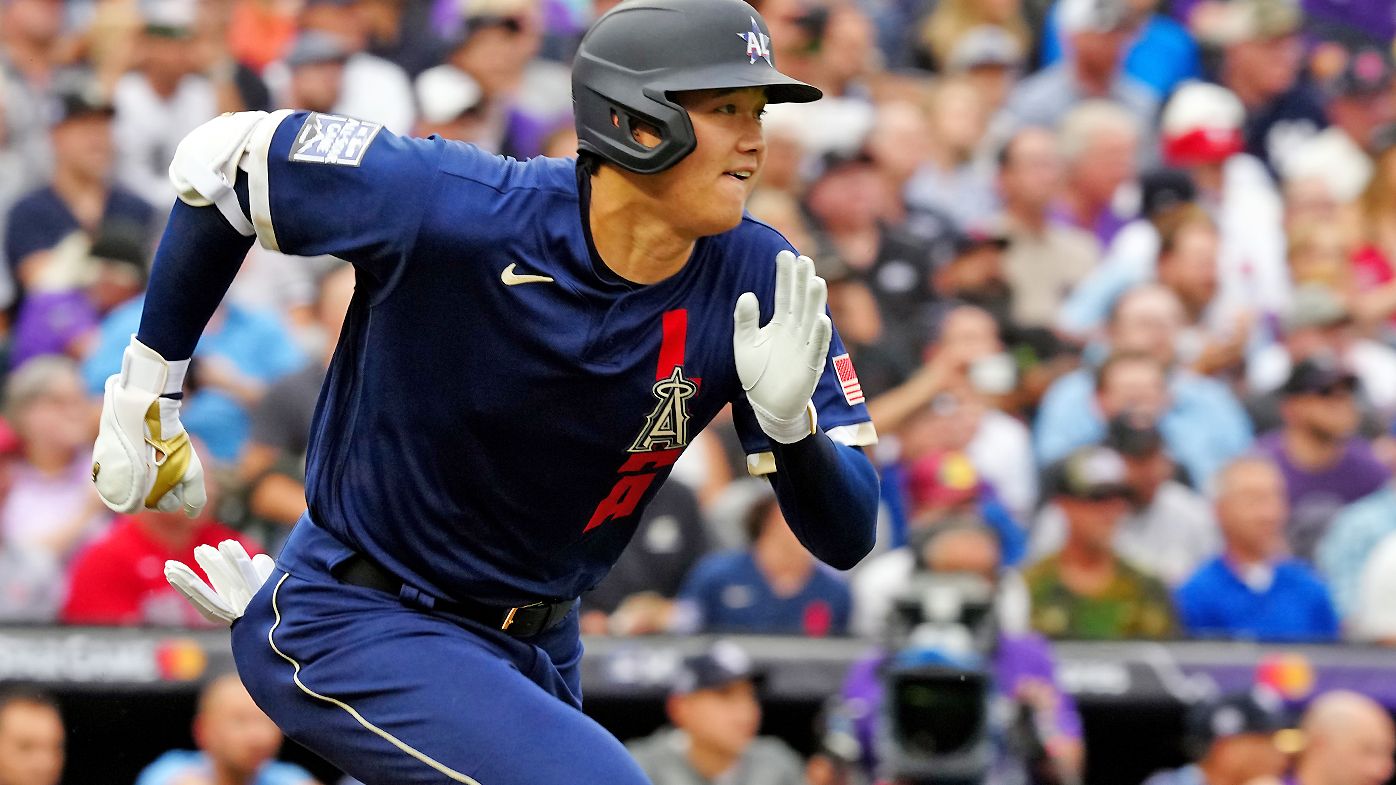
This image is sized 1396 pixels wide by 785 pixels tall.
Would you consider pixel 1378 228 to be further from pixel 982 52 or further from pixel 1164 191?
pixel 982 52

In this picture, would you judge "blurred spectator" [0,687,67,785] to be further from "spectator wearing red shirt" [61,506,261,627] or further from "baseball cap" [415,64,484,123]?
"baseball cap" [415,64,484,123]

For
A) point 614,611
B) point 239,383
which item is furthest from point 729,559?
point 239,383

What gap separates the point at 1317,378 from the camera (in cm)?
831

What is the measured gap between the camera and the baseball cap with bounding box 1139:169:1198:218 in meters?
9.52

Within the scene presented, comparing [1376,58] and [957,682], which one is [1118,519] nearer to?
[957,682]

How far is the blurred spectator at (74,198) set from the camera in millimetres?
8547

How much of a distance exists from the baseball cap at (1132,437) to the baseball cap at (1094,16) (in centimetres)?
289

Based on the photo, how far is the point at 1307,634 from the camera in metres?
7.59

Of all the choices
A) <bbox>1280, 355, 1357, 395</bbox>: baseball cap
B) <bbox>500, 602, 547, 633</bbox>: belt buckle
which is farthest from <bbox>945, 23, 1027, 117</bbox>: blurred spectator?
<bbox>500, 602, 547, 633</bbox>: belt buckle

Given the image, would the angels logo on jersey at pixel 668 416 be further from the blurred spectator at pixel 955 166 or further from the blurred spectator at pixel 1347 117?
the blurred spectator at pixel 1347 117

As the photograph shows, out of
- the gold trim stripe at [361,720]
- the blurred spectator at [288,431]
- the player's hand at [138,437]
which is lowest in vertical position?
the blurred spectator at [288,431]

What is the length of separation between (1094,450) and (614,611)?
1.90 m

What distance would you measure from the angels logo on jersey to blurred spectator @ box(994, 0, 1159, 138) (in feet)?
21.2

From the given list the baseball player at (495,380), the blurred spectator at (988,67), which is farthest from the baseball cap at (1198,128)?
the baseball player at (495,380)
